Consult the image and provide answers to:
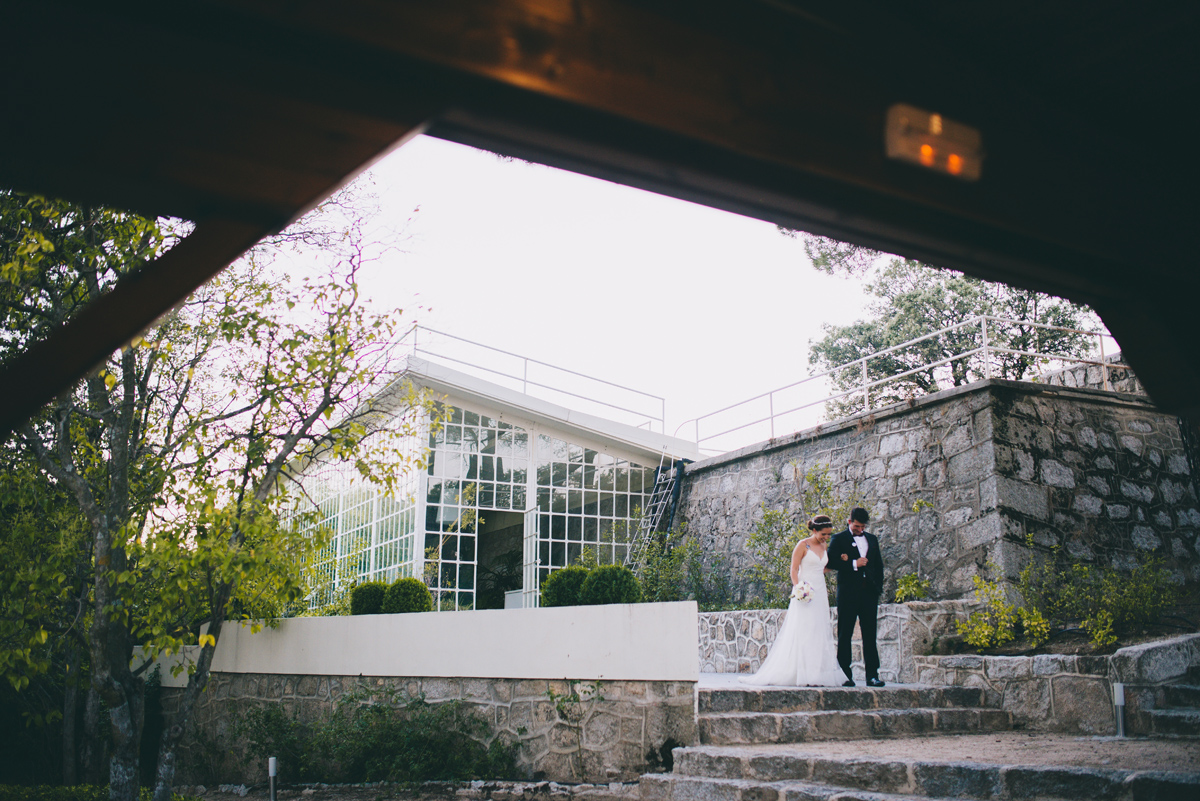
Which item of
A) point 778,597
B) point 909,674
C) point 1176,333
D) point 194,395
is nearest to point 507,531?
point 778,597

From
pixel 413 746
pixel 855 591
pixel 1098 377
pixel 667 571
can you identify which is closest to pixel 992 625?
pixel 855 591

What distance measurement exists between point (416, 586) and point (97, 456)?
4.41 metres

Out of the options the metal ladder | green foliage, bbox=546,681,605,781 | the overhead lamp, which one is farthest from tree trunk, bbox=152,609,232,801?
the metal ladder

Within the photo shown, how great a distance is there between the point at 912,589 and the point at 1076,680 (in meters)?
3.16

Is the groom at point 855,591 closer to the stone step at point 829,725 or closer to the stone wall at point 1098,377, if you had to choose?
the stone step at point 829,725

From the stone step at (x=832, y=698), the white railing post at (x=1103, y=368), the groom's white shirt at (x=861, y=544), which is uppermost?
the white railing post at (x=1103, y=368)

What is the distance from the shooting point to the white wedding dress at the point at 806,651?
7.57 metres

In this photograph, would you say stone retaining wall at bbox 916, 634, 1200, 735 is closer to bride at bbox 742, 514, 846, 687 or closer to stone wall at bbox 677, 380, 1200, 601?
bride at bbox 742, 514, 846, 687

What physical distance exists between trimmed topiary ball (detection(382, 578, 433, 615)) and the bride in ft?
14.7

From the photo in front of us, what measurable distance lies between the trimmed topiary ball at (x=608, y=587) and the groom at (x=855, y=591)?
101 inches

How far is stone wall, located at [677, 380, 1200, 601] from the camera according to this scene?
9.59 meters

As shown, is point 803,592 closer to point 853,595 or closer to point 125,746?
point 853,595

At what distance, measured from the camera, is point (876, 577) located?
7777mm

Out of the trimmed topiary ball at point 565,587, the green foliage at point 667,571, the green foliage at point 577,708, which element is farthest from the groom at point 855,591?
the green foliage at point 667,571
